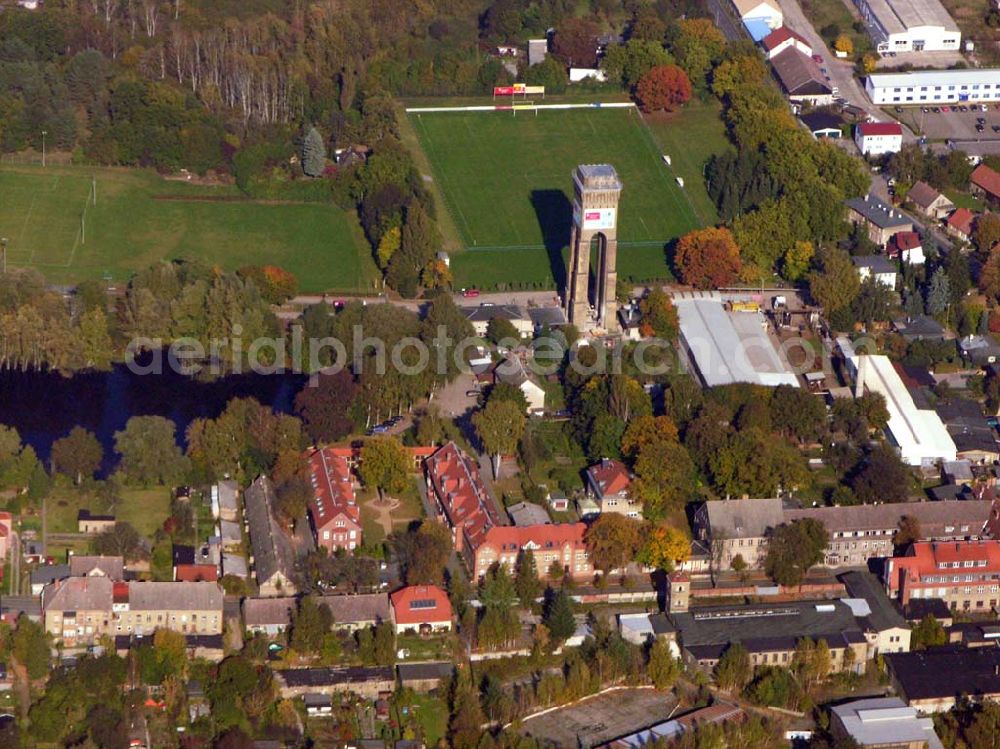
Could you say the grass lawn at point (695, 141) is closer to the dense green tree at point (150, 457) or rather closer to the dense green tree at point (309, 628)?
the dense green tree at point (150, 457)

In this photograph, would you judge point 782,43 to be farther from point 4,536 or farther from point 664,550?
point 4,536

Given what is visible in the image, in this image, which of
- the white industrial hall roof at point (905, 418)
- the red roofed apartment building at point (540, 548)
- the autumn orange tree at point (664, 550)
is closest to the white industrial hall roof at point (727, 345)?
the white industrial hall roof at point (905, 418)

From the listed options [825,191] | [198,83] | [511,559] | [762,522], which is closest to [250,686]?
[511,559]

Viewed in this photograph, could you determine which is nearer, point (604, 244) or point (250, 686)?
point (250, 686)

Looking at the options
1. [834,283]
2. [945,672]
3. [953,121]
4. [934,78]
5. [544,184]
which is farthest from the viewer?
[934,78]

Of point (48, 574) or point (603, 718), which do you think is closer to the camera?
point (603, 718)

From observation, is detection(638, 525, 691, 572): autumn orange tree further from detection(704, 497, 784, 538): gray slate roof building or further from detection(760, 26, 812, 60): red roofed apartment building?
detection(760, 26, 812, 60): red roofed apartment building

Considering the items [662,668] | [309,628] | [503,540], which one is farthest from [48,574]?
[662,668]

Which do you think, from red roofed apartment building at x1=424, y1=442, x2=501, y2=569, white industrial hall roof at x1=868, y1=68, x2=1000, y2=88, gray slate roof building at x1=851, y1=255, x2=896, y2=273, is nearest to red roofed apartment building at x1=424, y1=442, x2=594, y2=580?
red roofed apartment building at x1=424, y1=442, x2=501, y2=569

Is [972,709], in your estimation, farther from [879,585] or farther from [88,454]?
[88,454]
